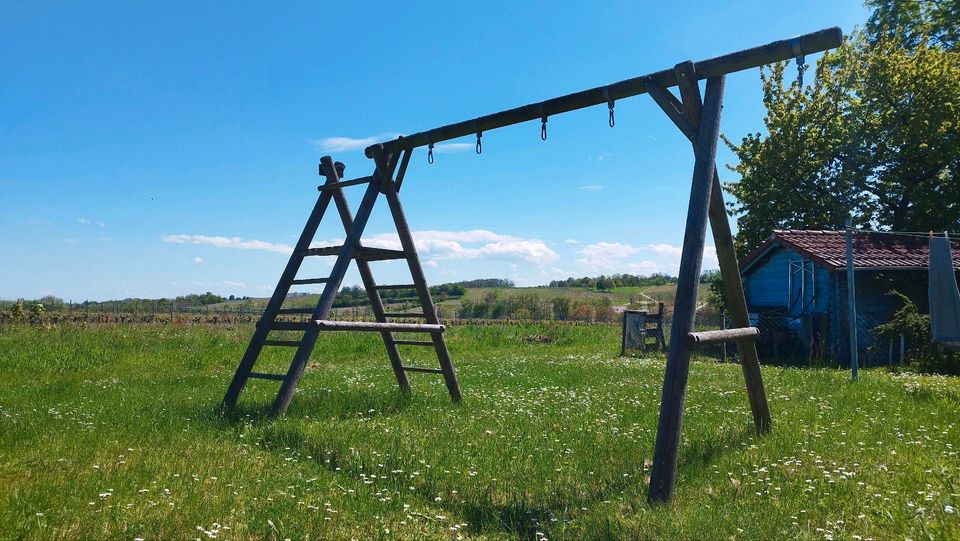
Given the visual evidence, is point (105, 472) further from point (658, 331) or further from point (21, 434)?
point (658, 331)

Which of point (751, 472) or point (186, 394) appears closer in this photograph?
point (751, 472)

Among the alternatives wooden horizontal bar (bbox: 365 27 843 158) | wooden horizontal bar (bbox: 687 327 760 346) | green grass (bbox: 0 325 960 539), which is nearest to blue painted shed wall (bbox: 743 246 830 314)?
green grass (bbox: 0 325 960 539)

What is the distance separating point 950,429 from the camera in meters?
6.11

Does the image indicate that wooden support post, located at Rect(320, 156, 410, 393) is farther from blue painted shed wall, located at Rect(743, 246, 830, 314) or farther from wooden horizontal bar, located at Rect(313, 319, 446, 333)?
blue painted shed wall, located at Rect(743, 246, 830, 314)

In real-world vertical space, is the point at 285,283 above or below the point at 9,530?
above

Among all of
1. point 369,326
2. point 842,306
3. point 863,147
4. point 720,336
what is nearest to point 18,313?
point 369,326

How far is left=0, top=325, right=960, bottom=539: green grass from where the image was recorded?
12.6 ft

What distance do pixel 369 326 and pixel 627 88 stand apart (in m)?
3.63

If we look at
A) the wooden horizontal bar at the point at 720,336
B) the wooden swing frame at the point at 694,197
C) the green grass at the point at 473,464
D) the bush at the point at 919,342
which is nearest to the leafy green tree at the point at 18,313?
the green grass at the point at 473,464

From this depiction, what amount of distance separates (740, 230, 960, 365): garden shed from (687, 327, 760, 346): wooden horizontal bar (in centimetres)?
1298

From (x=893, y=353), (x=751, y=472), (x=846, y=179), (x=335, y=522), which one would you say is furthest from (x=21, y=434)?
(x=846, y=179)

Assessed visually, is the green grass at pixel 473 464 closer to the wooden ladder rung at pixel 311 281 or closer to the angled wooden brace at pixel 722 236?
the angled wooden brace at pixel 722 236

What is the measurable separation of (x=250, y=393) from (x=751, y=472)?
267 inches

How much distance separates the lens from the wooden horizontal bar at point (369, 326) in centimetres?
686
